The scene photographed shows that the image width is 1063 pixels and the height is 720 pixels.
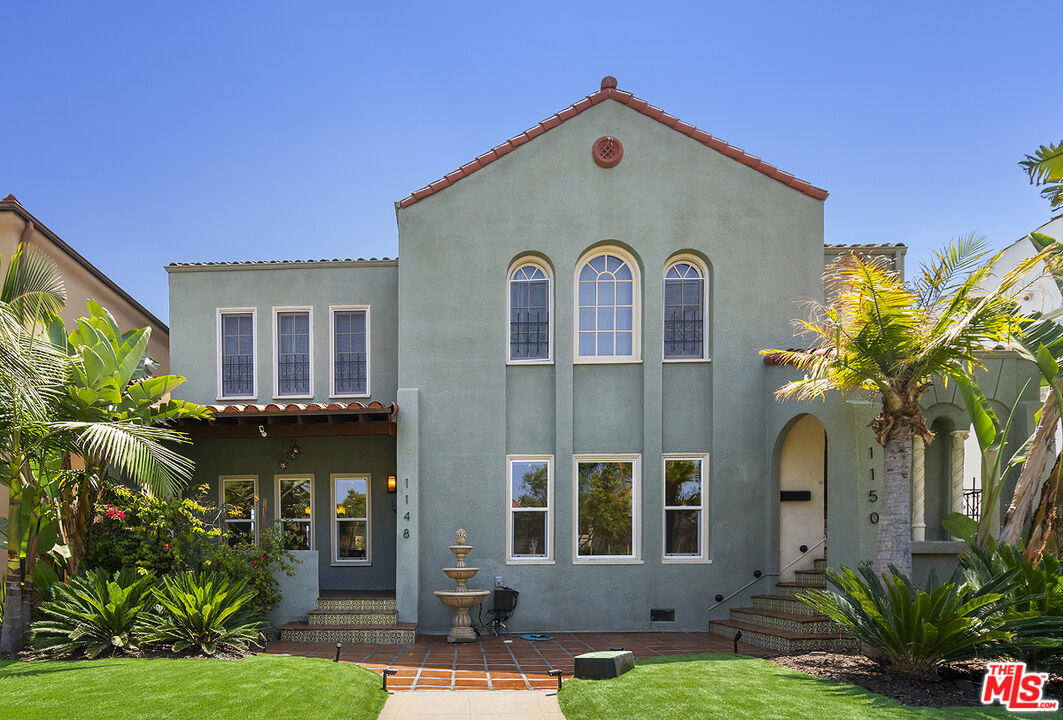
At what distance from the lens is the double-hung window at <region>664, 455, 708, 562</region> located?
12.1 meters

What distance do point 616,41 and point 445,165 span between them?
12.0ft

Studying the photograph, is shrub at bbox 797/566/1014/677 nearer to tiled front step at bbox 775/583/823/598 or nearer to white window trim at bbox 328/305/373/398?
tiled front step at bbox 775/583/823/598

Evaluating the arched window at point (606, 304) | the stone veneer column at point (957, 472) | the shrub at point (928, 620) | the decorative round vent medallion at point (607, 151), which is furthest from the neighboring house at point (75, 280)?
the stone veneer column at point (957, 472)

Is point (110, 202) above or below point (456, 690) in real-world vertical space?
above

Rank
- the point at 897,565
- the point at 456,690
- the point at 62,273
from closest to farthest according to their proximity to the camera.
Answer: the point at 456,690, the point at 897,565, the point at 62,273

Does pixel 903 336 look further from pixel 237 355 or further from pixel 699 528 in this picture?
pixel 237 355

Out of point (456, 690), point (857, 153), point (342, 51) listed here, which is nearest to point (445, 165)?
point (342, 51)

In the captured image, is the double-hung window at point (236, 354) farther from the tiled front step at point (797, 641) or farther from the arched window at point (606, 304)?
the tiled front step at point (797, 641)

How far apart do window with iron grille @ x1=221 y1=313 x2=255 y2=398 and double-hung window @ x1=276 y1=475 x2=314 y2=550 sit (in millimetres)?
1951

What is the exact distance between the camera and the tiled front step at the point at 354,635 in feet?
36.0

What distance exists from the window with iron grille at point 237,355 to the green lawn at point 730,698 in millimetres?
9372

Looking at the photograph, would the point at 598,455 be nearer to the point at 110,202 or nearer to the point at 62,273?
the point at 62,273

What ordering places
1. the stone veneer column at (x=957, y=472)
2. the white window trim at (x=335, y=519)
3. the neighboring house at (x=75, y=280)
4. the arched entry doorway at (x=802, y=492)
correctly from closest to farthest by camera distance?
1. the stone veneer column at (x=957, y=472)
2. the arched entry doorway at (x=802, y=492)
3. the neighboring house at (x=75, y=280)
4. the white window trim at (x=335, y=519)

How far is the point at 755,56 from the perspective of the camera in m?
11.6
